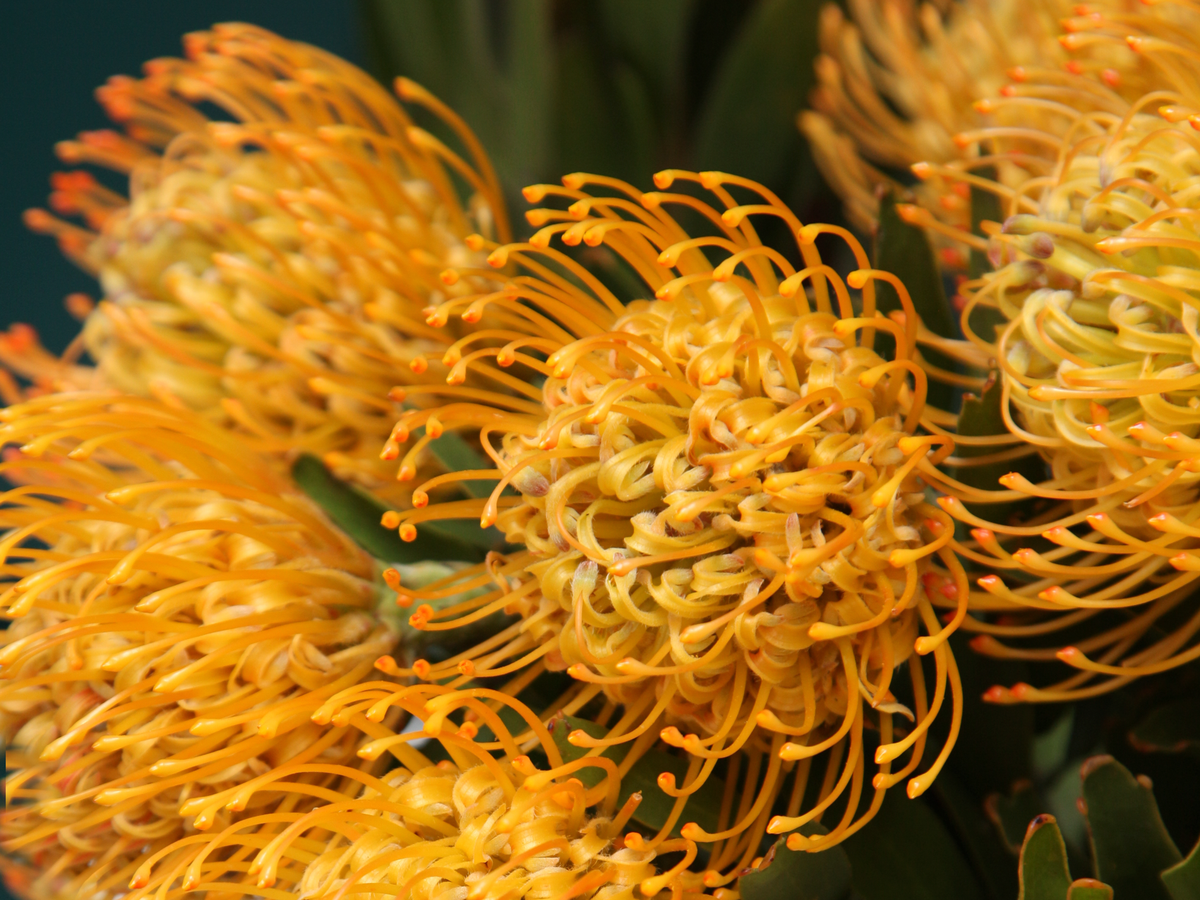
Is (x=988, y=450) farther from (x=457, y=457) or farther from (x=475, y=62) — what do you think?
(x=475, y=62)

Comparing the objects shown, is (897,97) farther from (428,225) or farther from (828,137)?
(428,225)

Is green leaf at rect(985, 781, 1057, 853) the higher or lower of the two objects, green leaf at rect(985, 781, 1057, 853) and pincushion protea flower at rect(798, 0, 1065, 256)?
the lower

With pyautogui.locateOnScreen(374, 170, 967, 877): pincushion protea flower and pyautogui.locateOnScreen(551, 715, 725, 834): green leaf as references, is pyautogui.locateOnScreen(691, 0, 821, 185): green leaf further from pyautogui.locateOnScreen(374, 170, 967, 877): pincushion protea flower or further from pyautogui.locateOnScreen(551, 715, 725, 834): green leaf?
pyautogui.locateOnScreen(551, 715, 725, 834): green leaf

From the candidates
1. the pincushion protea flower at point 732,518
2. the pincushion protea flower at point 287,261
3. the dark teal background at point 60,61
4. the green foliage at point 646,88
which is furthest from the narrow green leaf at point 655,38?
the dark teal background at point 60,61

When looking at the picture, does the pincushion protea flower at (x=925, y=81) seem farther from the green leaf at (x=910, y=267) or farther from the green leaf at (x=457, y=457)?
the green leaf at (x=457, y=457)

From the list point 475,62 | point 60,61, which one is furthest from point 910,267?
point 60,61

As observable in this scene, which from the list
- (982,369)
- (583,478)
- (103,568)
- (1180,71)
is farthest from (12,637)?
(1180,71)

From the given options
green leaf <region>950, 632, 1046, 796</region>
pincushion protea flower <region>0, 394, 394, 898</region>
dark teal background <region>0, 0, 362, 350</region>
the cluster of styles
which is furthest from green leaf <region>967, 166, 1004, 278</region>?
dark teal background <region>0, 0, 362, 350</region>

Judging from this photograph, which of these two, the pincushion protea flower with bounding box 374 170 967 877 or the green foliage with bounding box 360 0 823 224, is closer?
the pincushion protea flower with bounding box 374 170 967 877
